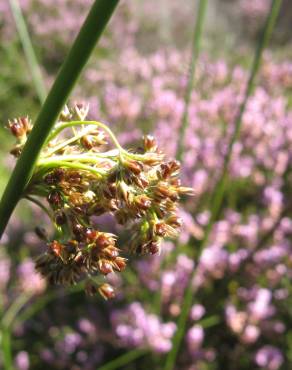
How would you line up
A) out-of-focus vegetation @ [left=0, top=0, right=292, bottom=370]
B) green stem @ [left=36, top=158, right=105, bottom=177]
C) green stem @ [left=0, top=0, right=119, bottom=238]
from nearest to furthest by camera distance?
green stem @ [left=0, top=0, right=119, bottom=238], green stem @ [left=36, top=158, right=105, bottom=177], out-of-focus vegetation @ [left=0, top=0, right=292, bottom=370]

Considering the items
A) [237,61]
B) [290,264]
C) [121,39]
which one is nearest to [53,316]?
[290,264]

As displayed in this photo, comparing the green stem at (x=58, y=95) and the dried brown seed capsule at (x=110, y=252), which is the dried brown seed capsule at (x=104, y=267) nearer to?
the dried brown seed capsule at (x=110, y=252)

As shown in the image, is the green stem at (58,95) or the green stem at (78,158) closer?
the green stem at (58,95)

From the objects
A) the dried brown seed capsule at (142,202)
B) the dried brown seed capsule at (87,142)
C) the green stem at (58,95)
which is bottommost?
the dried brown seed capsule at (142,202)

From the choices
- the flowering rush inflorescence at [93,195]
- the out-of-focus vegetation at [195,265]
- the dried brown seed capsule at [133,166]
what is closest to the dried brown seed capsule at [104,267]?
the flowering rush inflorescence at [93,195]

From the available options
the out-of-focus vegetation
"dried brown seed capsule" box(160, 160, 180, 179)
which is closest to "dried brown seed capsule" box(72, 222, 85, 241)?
"dried brown seed capsule" box(160, 160, 180, 179)

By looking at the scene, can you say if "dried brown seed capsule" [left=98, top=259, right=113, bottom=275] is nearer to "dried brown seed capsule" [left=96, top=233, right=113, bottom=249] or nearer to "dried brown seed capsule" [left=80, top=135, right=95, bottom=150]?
"dried brown seed capsule" [left=96, top=233, right=113, bottom=249]
